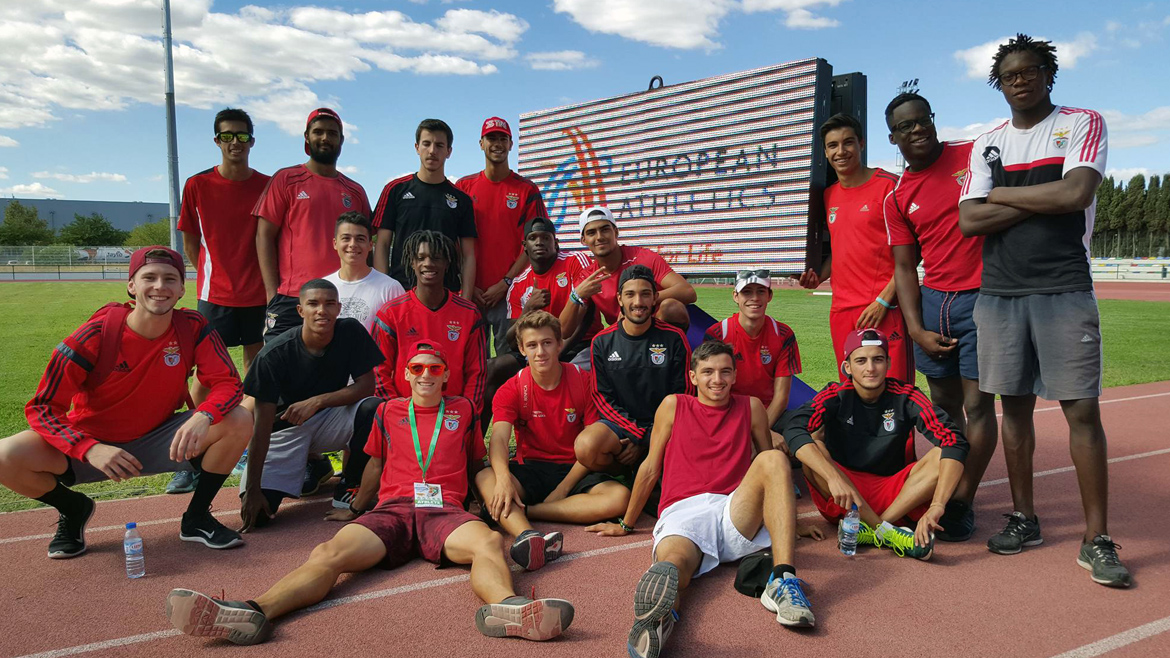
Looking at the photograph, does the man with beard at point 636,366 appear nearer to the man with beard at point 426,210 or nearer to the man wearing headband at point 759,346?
the man wearing headband at point 759,346

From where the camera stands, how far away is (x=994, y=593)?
11.3 feet

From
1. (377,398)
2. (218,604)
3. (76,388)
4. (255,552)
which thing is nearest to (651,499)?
(377,398)

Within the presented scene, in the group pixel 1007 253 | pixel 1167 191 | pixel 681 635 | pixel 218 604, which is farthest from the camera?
pixel 1167 191

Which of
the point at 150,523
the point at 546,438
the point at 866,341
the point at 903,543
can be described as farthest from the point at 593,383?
the point at 150,523

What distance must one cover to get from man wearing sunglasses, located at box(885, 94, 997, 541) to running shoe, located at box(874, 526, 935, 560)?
40cm

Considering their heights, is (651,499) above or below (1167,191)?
below

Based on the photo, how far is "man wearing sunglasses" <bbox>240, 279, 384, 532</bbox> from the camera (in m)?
4.43

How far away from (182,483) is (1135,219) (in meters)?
77.5

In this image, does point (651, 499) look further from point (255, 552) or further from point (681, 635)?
point (255, 552)

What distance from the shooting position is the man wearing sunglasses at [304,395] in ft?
14.5

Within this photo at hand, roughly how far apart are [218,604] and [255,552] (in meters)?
1.24

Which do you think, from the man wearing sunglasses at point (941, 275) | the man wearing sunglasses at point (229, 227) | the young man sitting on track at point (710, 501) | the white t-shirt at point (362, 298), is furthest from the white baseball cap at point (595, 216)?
the man wearing sunglasses at point (229, 227)

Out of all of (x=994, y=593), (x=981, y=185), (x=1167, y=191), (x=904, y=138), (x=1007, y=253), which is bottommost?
(x=994, y=593)

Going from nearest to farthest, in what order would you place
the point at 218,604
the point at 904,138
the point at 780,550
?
the point at 218,604 < the point at 780,550 < the point at 904,138
